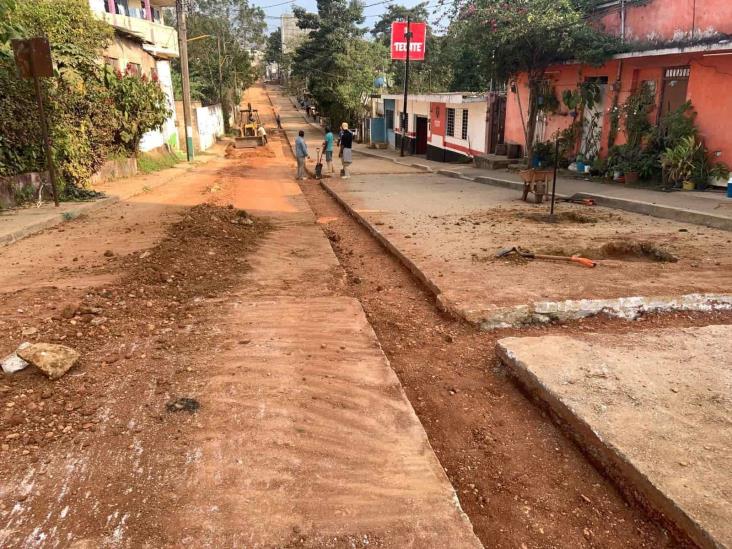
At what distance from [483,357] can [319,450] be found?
191 centimetres

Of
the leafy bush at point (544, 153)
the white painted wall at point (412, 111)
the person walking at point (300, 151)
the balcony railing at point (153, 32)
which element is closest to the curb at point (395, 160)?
the white painted wall at point (412, 111)

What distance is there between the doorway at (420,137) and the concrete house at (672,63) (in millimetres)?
12962

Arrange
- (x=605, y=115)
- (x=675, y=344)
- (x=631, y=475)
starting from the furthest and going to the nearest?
(x=605, y=115), (x=675, y=344), (x=631, y=475)

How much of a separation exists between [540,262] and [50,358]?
516cm

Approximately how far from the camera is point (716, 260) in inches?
258

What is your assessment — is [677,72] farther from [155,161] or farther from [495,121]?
[155,161]

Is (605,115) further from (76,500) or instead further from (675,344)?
(76,500)

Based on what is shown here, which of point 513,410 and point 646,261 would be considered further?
point 646,261

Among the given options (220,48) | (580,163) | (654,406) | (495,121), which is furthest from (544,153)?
(220,48)

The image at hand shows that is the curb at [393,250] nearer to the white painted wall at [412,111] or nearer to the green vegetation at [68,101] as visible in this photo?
the green vegetation at [68,101]

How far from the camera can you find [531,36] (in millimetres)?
15031

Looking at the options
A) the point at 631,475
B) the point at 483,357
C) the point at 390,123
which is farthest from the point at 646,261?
the point at 390,123

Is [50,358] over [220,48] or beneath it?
beneath

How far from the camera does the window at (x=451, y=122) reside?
24.6 meters
